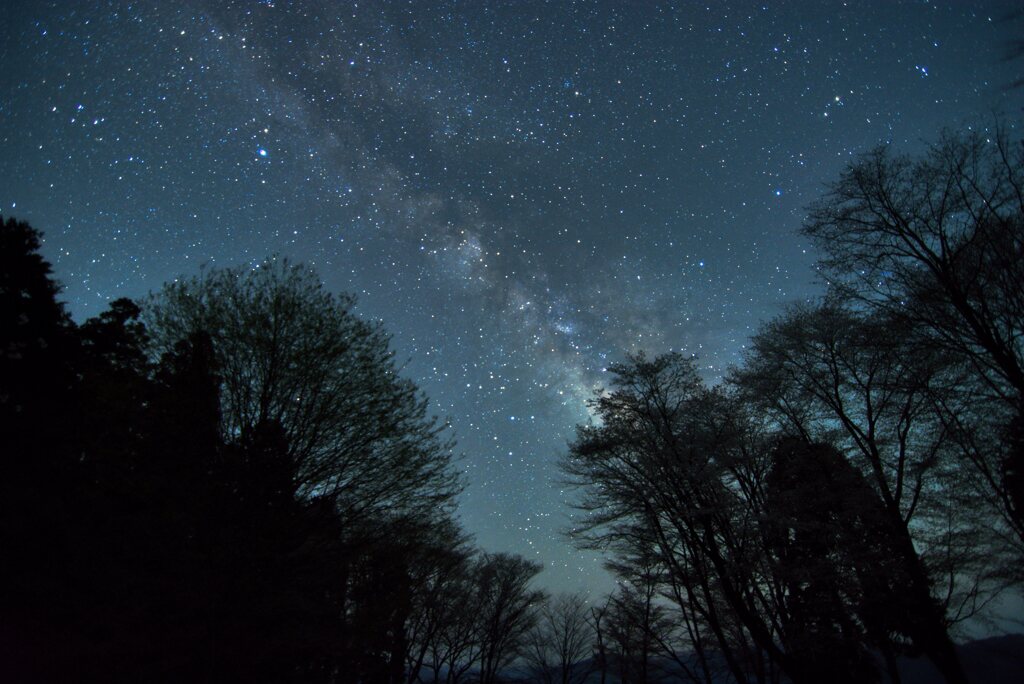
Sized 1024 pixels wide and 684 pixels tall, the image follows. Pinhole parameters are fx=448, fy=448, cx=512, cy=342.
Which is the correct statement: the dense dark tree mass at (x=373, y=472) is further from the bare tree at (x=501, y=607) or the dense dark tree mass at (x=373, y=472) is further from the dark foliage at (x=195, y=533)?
the bare tree at (x=501, y=607)

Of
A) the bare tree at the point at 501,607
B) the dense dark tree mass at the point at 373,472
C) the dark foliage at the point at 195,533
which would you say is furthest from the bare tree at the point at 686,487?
the bare tree at the point at 501,607

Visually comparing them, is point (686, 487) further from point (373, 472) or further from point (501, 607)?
point (501, 607)

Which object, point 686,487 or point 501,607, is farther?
point 501,607

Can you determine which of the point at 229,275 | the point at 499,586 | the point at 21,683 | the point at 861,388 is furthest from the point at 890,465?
the point at 499,586

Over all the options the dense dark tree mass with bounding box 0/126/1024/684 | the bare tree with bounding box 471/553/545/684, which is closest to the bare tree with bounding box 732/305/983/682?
the dense dark tree mass with bounding box 0/126/1024/684

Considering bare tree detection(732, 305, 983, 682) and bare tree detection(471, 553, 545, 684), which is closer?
bare tree detection(732, 305, 983, 682)

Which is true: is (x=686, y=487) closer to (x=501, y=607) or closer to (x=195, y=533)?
(x=195, y=533)

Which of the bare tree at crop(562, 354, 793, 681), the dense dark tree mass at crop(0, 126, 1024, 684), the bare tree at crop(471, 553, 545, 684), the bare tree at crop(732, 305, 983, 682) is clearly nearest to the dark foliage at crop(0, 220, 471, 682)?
the dense dark tree mass at crop(0, 126, 1024, 684)

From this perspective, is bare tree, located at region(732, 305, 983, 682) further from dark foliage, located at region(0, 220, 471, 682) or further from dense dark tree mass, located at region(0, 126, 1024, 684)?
dark foliage, located at region(0, 220, 471, 682)

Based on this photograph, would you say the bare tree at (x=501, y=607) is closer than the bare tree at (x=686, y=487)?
No

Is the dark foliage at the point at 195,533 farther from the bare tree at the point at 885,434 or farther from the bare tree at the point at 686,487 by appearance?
the bare tree at the point at 885,434

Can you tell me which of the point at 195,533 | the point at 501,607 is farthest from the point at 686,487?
the point at 501,607

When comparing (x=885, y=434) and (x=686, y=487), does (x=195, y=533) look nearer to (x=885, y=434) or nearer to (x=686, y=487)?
(x=686, y=487)

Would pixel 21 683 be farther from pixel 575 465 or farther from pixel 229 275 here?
pixel 575 465
